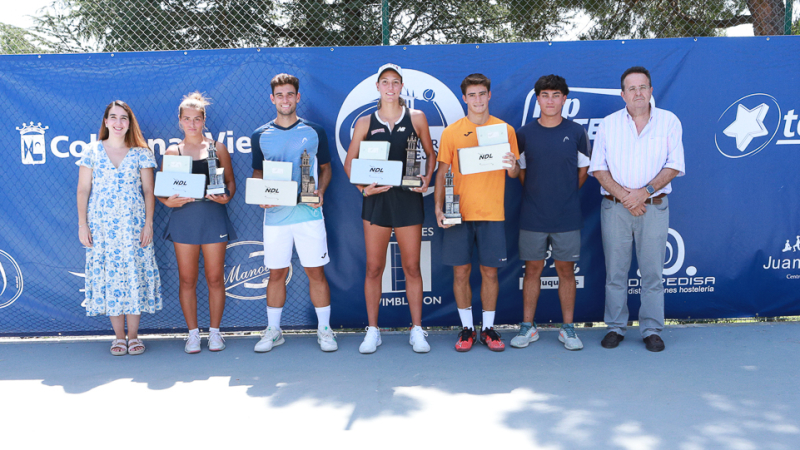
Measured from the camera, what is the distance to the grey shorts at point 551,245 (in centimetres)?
371

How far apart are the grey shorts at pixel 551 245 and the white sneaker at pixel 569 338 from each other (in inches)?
20.3

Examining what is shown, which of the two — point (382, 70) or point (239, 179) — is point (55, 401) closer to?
point (239, 179)

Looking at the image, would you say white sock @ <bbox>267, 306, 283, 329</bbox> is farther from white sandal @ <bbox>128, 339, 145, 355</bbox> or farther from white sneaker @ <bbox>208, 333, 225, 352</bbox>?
white sandal @ <bbox>128, 339, 145, 355</bbox>

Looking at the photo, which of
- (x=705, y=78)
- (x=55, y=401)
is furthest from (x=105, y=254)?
(x=705, y=78)

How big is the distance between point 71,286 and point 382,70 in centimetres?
299

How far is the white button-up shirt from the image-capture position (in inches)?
143

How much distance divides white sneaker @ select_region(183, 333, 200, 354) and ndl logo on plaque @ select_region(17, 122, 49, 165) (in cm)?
183

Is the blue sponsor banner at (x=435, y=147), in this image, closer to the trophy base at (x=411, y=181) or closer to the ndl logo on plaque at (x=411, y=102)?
the ndl logo on plaque at (x=411, y=102)

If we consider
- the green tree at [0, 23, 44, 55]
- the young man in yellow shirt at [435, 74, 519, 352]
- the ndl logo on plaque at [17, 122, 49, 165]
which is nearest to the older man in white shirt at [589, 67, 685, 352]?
→ the young man in yellow shirt at [435, 74, 519, 352]

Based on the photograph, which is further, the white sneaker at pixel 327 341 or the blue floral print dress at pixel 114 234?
the white sneaker at pixel 327 341

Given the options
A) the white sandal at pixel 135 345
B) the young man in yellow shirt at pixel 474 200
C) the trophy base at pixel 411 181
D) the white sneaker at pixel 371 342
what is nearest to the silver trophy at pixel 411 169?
the trophy base at pixel 411 181

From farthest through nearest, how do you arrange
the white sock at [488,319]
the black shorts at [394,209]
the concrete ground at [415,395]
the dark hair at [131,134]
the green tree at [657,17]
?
the green tree at [657,17] < the white sock at [488,319] < the dark hair at [131,134] < the black shorts at [394,209] < the concrete ground at [415,395]

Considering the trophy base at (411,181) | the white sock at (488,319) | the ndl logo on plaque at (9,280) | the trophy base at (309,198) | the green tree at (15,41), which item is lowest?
the white sock at (488,319)

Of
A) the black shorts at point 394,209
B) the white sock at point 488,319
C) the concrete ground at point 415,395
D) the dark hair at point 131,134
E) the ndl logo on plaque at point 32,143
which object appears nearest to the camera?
the concrete ground at point 415,395
